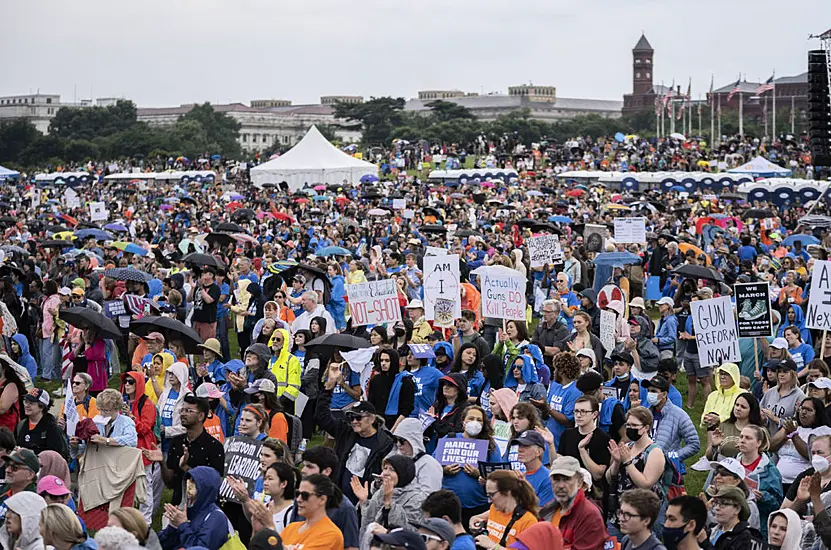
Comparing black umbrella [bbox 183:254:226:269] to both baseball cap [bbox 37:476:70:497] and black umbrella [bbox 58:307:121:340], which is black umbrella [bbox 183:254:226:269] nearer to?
black umbrella [bbox 58:307:121:340]

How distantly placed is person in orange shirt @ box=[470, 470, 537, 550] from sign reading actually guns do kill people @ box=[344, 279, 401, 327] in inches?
271

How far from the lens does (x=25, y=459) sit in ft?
25.1

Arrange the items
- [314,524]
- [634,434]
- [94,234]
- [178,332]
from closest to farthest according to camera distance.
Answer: [314,524]
[634,434]
[178,332]
[94,234]

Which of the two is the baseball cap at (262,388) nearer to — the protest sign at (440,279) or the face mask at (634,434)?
the face mask at (634,434)

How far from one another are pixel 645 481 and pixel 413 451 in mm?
1427

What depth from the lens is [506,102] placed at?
648ft

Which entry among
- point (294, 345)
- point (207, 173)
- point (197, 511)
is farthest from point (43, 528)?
point (207, 173)

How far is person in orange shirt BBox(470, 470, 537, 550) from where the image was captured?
6.81m

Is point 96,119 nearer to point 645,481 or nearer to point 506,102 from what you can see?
point 506,102

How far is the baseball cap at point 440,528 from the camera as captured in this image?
6.21 meters

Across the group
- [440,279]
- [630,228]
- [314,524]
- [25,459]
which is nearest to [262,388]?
[25,459]

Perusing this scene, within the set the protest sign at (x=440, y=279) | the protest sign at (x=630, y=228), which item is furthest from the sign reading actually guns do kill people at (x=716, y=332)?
the protest sign at (x=630, y=228)

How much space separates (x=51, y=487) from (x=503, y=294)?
23.3 ft

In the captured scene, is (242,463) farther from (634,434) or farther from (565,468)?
(634,434)
